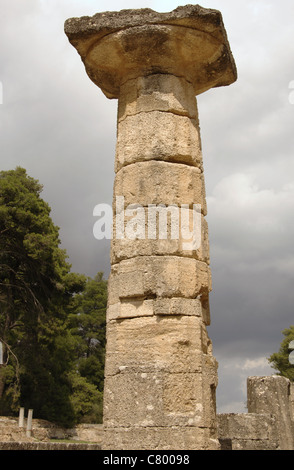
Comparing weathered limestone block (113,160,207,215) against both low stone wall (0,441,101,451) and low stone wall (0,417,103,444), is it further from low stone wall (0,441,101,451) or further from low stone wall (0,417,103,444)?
low stone wall (0,417,103,444)

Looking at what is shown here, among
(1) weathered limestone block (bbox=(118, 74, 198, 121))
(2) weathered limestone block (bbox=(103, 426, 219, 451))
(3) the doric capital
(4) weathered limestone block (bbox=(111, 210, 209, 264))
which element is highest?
(3) the doric capital

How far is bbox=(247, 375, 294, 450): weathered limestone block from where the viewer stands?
7891 mm

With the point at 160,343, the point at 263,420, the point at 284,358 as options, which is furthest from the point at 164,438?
the point at 284,358

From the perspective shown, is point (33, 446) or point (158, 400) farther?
point (33, 446)

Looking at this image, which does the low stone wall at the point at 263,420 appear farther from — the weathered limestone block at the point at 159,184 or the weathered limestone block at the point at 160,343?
the weathered limestone block at the point at 159,184

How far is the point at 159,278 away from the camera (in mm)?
5242

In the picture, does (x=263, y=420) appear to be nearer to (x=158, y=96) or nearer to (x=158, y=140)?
(x=158, y=140)

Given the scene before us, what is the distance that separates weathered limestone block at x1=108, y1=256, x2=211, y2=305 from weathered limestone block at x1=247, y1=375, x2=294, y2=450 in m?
3.49

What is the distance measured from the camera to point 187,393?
4.95 meters

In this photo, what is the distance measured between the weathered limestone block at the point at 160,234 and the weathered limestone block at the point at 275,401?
3592mm

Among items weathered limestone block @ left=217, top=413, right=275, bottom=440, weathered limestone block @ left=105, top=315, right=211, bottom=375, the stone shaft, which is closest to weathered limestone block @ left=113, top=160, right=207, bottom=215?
the stone shaft

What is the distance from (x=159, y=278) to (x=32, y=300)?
19040 mm

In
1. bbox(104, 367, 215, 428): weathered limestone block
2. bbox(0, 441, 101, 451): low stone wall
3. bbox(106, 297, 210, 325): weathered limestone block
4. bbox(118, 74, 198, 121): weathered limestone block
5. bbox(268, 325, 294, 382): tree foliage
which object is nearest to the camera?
bbox(104, 367, 215, 428): weathered limestone block
